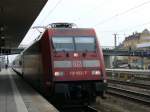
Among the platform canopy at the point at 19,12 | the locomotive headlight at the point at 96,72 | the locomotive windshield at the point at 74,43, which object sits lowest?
the locomotive headlight at the point at 96,72

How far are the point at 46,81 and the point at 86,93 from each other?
1.55 m

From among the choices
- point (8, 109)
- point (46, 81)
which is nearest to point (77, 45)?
point (46, 81)

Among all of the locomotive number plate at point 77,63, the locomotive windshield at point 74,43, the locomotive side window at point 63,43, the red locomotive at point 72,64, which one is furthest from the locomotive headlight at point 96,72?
the locomotive side window at point 63,43

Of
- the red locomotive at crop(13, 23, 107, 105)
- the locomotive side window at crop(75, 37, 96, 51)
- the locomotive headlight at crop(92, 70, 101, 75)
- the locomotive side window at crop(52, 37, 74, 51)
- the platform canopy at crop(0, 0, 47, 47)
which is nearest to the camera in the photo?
the red locomotive at crop(13, 23, 107, 105)

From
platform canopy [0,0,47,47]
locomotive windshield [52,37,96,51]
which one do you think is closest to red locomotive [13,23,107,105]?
locomotive windshield [52,37,96,51]

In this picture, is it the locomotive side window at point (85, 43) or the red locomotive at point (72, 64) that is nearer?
the red locomotive at point (72, 64)

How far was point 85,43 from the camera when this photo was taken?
54.7ft

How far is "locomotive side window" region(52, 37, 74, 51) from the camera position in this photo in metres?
16.2

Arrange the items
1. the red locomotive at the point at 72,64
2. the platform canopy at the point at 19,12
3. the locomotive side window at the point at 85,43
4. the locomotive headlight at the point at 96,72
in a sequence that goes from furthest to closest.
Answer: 1. the platform canopy at the point at 19,12
2. the locomotive side window at the point at 85,43
3. the locomotive headlight at the point at 96,72
4. the red locomotive at the point at 72,64

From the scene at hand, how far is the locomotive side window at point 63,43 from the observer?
16.2 metres

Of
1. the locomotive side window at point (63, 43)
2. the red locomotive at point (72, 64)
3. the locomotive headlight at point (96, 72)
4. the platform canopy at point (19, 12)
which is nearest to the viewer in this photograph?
the red locomotive at point (72, 64)

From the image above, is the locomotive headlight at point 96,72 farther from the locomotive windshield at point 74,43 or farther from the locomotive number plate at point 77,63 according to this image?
the locomotive windshield at point 74,43

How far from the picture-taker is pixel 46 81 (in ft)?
52.5

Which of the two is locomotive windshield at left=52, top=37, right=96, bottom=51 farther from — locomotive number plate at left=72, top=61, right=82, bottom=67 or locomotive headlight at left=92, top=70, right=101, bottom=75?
locomotive headlight at left=92, top=70, right=101, bottom=75
